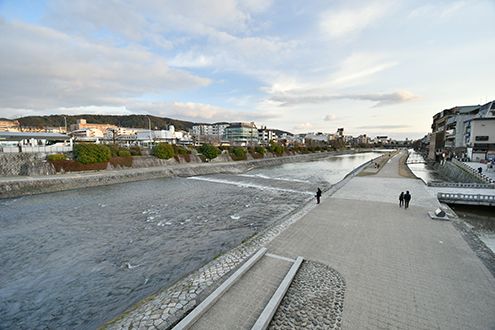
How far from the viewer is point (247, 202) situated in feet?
56.5

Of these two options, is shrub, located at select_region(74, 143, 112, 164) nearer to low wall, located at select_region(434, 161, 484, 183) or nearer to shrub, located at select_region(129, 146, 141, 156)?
shrub, located at select_region(129, 146, 141, 156)

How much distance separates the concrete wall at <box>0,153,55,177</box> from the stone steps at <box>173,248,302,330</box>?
28.8 metres

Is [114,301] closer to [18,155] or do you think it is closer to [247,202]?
[247,202]

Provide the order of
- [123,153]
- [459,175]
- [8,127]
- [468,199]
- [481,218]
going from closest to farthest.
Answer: [481,218]
[468,199]
[459,175]
[123,153]
[8,127]

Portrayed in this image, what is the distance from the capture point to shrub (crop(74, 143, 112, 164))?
27281mm

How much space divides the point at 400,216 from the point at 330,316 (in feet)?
29.7

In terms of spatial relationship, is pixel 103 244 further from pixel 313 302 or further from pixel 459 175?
pixel 459 175

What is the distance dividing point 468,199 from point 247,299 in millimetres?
17308

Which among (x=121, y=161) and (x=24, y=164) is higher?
(x=24, y=164)

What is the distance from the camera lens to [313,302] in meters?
5.05

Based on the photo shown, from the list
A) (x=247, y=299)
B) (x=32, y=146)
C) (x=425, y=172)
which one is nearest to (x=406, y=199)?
(x=247, y=299)

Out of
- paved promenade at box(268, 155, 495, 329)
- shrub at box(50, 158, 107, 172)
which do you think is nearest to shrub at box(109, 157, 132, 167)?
shrub at box(50, 158, 107, 172)

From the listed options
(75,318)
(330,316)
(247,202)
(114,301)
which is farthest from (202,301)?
(247,202)

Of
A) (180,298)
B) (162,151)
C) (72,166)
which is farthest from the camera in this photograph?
(162,151)
